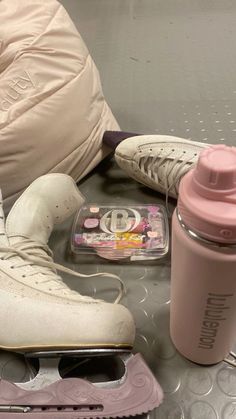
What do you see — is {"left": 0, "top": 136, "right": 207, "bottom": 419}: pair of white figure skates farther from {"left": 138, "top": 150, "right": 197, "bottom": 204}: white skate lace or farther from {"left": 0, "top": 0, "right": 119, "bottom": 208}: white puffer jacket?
{"left": 138, "top": 150, "right": 197, "bottom": 204}: white skate lace

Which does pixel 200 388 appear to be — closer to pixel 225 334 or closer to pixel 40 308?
pixel 225 334

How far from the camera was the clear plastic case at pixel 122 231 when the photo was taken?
704mm

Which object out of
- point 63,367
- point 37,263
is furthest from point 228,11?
point 63,367

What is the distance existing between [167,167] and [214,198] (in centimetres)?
37

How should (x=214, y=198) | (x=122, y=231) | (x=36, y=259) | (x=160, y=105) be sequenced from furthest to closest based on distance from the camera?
(x=160, y=105) → (x=122, y=231) → (x=36, y=259) → (x=214, y=198)

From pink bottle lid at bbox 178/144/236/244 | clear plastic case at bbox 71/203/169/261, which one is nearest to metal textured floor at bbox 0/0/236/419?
clear plastic case at bbox 71/203/169/261

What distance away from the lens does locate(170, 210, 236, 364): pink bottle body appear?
408mm

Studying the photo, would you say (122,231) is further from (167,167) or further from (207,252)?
(207,252)

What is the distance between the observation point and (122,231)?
0.73 m

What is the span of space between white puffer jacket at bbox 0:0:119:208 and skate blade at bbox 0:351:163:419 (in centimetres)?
35

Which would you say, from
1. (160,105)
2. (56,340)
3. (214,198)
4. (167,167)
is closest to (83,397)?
(56,340)

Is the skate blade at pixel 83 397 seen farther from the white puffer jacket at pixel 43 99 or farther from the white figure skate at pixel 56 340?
the white puffer jacket at pixel 43 99

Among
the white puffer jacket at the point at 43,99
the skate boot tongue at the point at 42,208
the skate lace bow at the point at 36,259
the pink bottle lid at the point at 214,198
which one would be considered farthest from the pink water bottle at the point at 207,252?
the white puffer jacket at the point at 43,99

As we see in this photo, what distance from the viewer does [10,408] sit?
49cm
